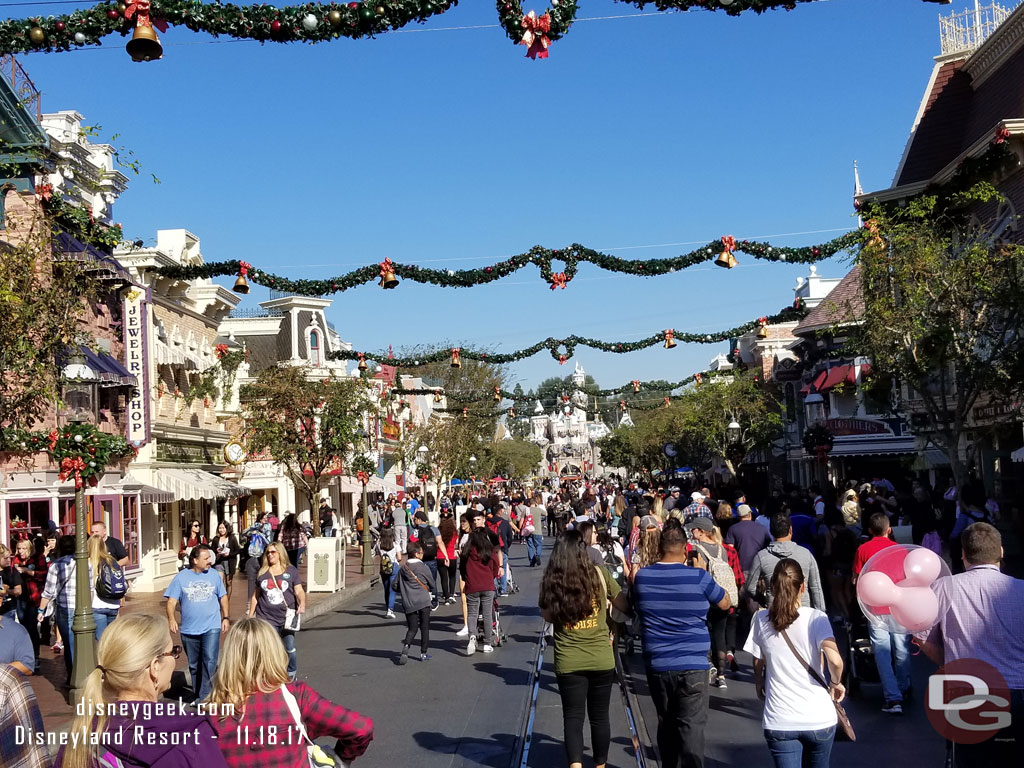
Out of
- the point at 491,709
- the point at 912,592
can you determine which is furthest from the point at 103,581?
the point at 912,592

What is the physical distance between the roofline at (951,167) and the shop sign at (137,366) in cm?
1969

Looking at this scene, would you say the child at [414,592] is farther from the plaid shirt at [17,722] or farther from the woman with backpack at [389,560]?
the plaid shirt at [17,722]

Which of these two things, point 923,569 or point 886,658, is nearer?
point 923,569

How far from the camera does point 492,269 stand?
18.9m

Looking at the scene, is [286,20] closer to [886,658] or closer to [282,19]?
[282,19]

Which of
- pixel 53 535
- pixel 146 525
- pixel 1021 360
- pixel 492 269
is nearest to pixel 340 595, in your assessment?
pixel 53 535

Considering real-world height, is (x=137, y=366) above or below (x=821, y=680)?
above

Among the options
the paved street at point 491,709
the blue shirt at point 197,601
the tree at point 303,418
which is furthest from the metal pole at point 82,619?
the tree at point 303,418

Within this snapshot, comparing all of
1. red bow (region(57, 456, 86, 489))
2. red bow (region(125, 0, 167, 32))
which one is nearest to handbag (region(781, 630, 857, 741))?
red bow (region(125, 0, 167, 32))

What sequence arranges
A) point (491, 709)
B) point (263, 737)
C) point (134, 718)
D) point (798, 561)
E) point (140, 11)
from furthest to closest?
point (491, 709) < point (798, 561) < point (140, 11) < point (263, 737) < point (134, 718)

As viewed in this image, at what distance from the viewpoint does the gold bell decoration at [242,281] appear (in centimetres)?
1743

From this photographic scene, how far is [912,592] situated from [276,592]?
21.4ft

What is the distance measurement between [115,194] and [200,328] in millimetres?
7177

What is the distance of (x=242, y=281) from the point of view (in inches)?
700
